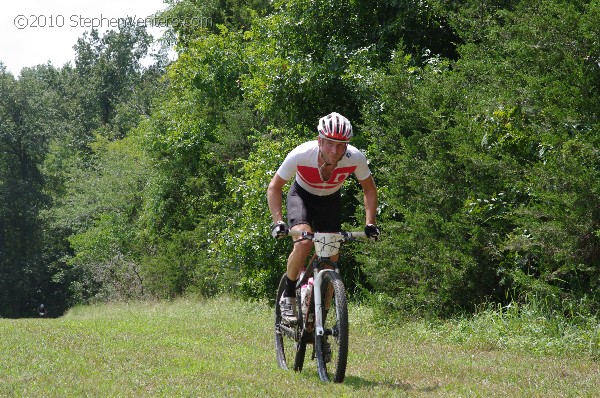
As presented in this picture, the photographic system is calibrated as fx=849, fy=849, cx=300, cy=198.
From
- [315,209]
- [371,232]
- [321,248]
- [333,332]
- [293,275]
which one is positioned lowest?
[333,332]

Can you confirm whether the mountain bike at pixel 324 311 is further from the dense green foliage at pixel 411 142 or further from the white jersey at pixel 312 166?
the dense green foliage at pixel 411 142

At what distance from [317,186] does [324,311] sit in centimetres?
114

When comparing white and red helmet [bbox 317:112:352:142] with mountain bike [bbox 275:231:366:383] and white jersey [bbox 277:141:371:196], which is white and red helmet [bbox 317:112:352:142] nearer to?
white jersey [bbox 277:141:371:196]

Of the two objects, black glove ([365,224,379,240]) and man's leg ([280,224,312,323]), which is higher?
black glove ([365,224,379,240])

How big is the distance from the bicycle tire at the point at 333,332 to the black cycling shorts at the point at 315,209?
575 mm

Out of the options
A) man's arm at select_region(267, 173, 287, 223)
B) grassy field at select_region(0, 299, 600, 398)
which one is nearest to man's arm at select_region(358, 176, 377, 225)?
man's arm at select_region(267, 173, 287, 223)

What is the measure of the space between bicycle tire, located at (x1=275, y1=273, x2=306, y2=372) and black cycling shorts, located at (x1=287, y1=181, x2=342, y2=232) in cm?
75

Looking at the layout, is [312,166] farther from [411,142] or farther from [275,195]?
[411,142]

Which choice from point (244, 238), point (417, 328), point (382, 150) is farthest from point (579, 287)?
point (244, 238)

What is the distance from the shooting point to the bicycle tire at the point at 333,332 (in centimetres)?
693

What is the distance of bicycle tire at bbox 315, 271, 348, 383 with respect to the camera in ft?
22.7

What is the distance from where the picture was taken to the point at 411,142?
39.3 feet

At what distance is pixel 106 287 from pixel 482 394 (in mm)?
40511

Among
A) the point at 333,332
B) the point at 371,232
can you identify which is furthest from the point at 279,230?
the point at 333,332
